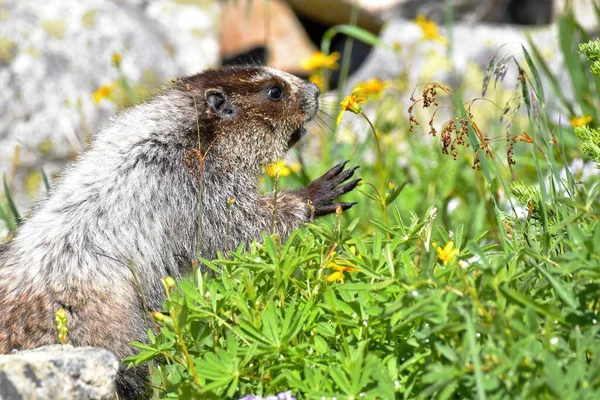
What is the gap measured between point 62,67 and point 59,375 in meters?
6.04

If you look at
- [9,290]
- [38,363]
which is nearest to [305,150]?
[9,290]

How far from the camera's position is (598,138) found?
3.01 m

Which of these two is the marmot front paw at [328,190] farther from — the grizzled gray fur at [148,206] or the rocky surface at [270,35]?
the rocky surface at [270,35]

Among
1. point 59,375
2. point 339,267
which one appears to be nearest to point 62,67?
point 339,267

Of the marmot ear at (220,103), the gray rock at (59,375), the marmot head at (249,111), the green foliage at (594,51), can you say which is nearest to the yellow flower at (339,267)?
the gray rock at (59,375)

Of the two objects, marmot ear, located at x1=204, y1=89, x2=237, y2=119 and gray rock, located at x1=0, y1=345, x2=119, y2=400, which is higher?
marmot ear, located at x1=204, y1=89, x2=237, y2=119

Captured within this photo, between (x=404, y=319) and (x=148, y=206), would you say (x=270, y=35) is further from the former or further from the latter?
(x=404, y=319)

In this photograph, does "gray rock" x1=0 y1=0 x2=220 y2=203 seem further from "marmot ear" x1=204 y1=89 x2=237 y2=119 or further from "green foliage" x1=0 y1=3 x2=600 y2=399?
"green foliage" x1=0 y1=3 x2=600 y2=399

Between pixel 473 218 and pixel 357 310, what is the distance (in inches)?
107

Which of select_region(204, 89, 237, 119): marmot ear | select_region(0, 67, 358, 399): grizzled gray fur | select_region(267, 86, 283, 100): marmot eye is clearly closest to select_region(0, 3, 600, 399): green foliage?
select_region(0, 67, 358, 399): grizzled gray fur

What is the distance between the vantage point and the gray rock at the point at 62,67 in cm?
783

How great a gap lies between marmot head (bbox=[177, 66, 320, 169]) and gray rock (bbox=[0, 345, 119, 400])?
77.8 inches

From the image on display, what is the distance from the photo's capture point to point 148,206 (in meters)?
4.11

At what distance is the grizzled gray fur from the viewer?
3635mm
